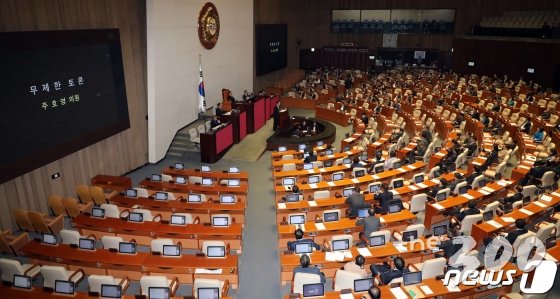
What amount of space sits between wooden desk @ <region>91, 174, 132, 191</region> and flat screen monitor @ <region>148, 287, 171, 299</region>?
7.83 metres

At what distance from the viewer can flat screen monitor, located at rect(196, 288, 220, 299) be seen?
25.9 ft

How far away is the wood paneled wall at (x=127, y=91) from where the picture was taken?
12.2 m

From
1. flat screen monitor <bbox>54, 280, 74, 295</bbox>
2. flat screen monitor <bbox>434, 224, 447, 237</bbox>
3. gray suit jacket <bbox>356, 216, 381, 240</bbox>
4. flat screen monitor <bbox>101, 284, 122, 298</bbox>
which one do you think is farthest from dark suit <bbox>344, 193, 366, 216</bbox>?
flat screen monitor <bbox>54, 280, 74, 295</bbox>

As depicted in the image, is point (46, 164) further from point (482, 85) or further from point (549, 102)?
point (482, 85)

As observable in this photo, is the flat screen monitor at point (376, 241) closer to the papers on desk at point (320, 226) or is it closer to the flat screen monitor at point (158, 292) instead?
the papers on desk at point (320, 226)

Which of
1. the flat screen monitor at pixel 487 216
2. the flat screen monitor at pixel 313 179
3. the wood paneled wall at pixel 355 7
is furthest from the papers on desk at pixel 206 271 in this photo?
the wood paneled wall at pixel 355 7

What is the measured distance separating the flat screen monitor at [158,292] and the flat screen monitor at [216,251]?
69.9 inches

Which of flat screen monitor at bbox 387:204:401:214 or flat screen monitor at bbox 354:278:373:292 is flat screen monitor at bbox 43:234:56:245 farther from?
flat screen monitor at bbox 387:204:401:214

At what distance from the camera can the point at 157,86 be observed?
18344 mm

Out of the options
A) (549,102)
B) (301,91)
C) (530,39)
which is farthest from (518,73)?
(301,91)

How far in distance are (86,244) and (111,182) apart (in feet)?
18.6

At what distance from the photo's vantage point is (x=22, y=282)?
8414 millimetres

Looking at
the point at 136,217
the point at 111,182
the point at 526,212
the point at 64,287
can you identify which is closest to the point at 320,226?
the point at 136,217

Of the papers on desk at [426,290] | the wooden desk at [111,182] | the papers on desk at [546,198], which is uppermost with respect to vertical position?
the papers on desk at [546,198]
